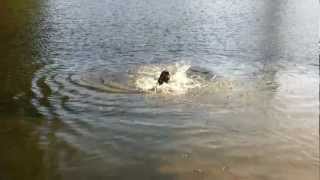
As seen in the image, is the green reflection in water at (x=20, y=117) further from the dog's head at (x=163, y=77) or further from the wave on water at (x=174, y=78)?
the dog's head at (x=163, y=77)

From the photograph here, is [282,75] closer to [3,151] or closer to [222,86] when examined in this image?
[222,86]

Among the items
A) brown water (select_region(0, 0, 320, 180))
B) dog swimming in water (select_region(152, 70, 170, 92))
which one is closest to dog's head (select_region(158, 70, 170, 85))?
dog swimming in water (select_region(152, 70, 170, 92))

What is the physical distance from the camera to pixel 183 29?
15203 millimetres

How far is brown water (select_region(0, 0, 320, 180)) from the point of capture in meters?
6.86

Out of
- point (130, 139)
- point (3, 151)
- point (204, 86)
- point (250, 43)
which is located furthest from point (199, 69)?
point (3, 151)

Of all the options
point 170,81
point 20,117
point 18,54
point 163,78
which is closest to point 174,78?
point 170,81

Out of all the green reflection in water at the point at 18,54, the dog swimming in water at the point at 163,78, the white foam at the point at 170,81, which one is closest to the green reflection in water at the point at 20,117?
the green reflection in water at the point at 18,54

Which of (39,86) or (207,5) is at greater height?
(207,5)

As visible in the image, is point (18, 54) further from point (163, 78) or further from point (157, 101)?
point (157, 101)

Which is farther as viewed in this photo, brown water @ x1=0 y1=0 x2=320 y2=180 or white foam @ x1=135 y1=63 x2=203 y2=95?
white foam @ x1=135 y1=63 x2=203 y2=95

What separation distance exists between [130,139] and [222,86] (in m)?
2.84

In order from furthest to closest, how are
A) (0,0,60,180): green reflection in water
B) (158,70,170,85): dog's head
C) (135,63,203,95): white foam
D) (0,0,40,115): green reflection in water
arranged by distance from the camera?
(158,70,170,85): dog's head < (135,63,203,95): white foam < (0,0,40,115): green reflection in water < (0,0,60,180): green reflection in water

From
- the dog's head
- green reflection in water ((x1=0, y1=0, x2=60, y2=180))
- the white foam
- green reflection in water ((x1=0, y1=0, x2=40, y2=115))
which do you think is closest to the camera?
green reflection in water ((x1=0, y1=0, x2=60, y2=180))

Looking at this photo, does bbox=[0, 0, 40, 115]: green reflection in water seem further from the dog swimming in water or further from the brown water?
the dog swimming in water
